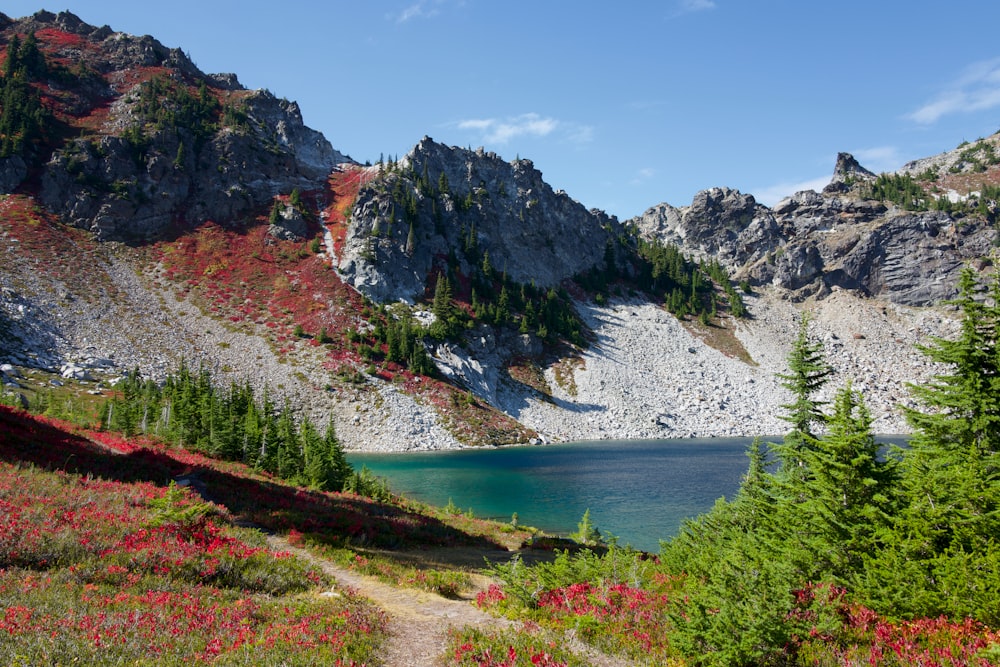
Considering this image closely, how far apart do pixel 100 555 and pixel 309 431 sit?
81.9ft

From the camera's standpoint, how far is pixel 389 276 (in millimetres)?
96500

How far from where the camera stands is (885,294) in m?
136

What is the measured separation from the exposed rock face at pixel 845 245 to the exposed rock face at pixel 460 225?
46.6m

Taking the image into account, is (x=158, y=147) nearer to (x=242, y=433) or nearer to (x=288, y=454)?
(x=242, y=433)

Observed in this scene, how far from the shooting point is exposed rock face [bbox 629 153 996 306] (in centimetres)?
13700

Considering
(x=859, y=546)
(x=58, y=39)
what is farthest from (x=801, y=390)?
(x=58, y=39)

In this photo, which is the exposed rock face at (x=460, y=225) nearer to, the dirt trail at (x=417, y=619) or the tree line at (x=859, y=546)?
the dirt trail at (x=417, y=619)

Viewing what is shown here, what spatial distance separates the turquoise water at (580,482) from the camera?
1344 inches

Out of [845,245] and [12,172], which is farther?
[845,245]

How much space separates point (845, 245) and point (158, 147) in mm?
179336

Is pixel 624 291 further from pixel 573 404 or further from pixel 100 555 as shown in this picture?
pixel 100 555

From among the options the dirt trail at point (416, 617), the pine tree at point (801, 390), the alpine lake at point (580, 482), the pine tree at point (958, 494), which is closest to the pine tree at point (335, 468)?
the alpine lake at point (580, 482)

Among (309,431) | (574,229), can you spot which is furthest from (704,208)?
(309,431)

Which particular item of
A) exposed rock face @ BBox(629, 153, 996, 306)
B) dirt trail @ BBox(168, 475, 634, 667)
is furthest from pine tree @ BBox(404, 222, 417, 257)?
exposed rock face @ BBox(629, 153, 996, 306)
